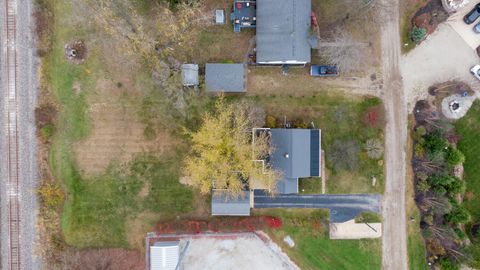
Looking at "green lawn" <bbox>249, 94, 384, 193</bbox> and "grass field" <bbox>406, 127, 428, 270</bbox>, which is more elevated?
"green lawn" <bbox>249, 94, 384, 193</bbox>

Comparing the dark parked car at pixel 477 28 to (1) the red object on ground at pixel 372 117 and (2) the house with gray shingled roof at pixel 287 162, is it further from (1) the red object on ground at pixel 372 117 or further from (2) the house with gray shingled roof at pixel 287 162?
(2) the house with gray shingled roof at pixel 287 162

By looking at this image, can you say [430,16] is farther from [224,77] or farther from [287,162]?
[224,77]

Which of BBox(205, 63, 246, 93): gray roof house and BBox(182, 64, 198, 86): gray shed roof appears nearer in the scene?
BBox(182, 64, 198, 86): gray shed roof

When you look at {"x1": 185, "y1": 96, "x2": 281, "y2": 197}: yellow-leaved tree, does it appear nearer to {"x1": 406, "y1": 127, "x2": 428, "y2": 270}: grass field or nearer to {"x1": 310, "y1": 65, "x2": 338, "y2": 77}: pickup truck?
{"x1": 310, "y1": 65, "x2": 338, "y2": 77}: pickup truck

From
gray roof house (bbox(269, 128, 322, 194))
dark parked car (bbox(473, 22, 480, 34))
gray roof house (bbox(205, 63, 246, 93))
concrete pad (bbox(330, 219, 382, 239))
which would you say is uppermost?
dark parked car (bbox(473, 22, 480, 34))

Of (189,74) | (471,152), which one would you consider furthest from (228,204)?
(471,152)

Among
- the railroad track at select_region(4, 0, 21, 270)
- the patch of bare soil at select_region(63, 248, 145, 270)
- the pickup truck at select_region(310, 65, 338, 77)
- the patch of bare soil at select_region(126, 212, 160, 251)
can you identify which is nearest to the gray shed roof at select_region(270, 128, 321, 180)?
the pickup truck at select_region(310, 65, 338, 77)
